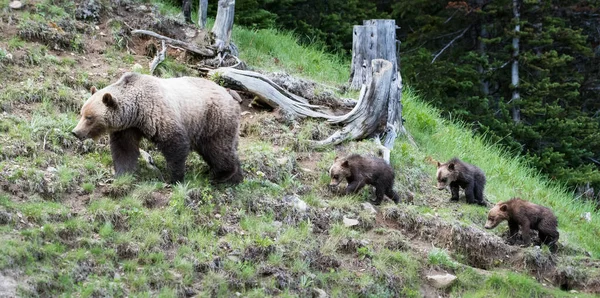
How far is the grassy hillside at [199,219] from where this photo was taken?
7293 millimetres

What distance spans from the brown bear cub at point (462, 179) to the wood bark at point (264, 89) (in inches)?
80.3

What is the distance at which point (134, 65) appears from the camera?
37.1 feet

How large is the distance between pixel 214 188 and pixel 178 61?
3.69 metres

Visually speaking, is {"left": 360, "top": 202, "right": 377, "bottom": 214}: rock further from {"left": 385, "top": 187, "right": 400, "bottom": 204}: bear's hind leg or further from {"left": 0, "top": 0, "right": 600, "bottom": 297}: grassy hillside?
{"left": 385, "top": 187, "right": 400, "bottom": 204}: bear's hind leg

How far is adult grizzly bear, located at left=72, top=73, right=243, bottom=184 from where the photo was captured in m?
8.21

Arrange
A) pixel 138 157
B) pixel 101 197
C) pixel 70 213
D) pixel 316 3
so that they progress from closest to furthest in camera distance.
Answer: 1. pixel 70 213
2. pixel 101 197
3. pixel 138 157
4. pixel 316 3

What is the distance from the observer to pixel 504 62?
58.6ft

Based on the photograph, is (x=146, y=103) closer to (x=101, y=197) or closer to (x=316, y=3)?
(x=101, y=197)

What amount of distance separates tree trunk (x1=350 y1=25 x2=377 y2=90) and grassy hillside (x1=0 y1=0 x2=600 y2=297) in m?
1.72

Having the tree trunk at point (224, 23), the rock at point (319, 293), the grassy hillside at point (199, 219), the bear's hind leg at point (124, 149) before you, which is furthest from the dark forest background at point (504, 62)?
the rock at point (319, 293)

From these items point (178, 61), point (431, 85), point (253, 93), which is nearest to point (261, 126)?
point (253, 93)

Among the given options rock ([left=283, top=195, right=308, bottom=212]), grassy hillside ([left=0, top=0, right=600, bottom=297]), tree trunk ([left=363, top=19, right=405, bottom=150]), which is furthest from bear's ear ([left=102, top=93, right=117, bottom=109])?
tree trunk ([left=363, top=19, right=405, bottom=150])

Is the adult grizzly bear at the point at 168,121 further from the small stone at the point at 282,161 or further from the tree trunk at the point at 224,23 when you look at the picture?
the tree trunk at the point at 224,23

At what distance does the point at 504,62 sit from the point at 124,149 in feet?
38.5
